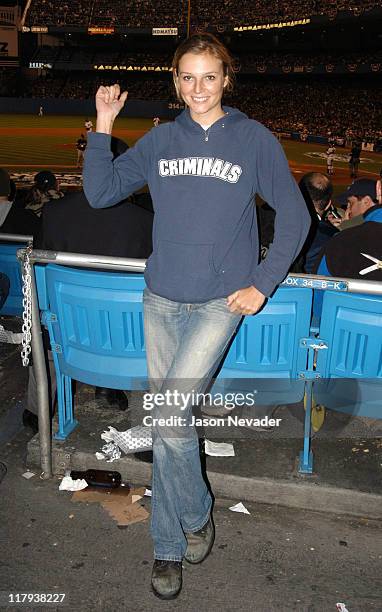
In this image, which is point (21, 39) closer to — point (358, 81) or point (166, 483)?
point (358, 81)

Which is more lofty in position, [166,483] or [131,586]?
[166,483]

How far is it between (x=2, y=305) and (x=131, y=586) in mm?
2849

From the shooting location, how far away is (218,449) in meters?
3.73

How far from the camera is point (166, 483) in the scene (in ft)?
9.08

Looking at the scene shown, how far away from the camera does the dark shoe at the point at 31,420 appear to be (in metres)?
3.99

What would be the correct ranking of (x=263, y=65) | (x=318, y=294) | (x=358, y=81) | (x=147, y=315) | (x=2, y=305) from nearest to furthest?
(x=147, y=315)
(x=318, y=294)
(x=2, y=305)
(x=358, y=81)
(x=263, y=65)

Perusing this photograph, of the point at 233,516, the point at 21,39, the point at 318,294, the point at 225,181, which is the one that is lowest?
the point at 233,516

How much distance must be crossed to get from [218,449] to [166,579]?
109 cm

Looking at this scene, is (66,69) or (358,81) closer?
(358,81)

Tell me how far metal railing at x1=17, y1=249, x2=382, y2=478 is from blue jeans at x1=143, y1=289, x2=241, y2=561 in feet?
1.33

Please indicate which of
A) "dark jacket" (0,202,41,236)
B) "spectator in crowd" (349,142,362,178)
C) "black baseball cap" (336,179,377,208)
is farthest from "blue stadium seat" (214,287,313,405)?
"spectator in crowd" (349,142,362,178)

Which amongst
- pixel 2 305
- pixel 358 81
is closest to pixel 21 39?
pixel 358 81

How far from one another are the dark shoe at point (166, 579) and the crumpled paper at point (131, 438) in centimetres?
95

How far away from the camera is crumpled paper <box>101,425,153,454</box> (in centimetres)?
369
